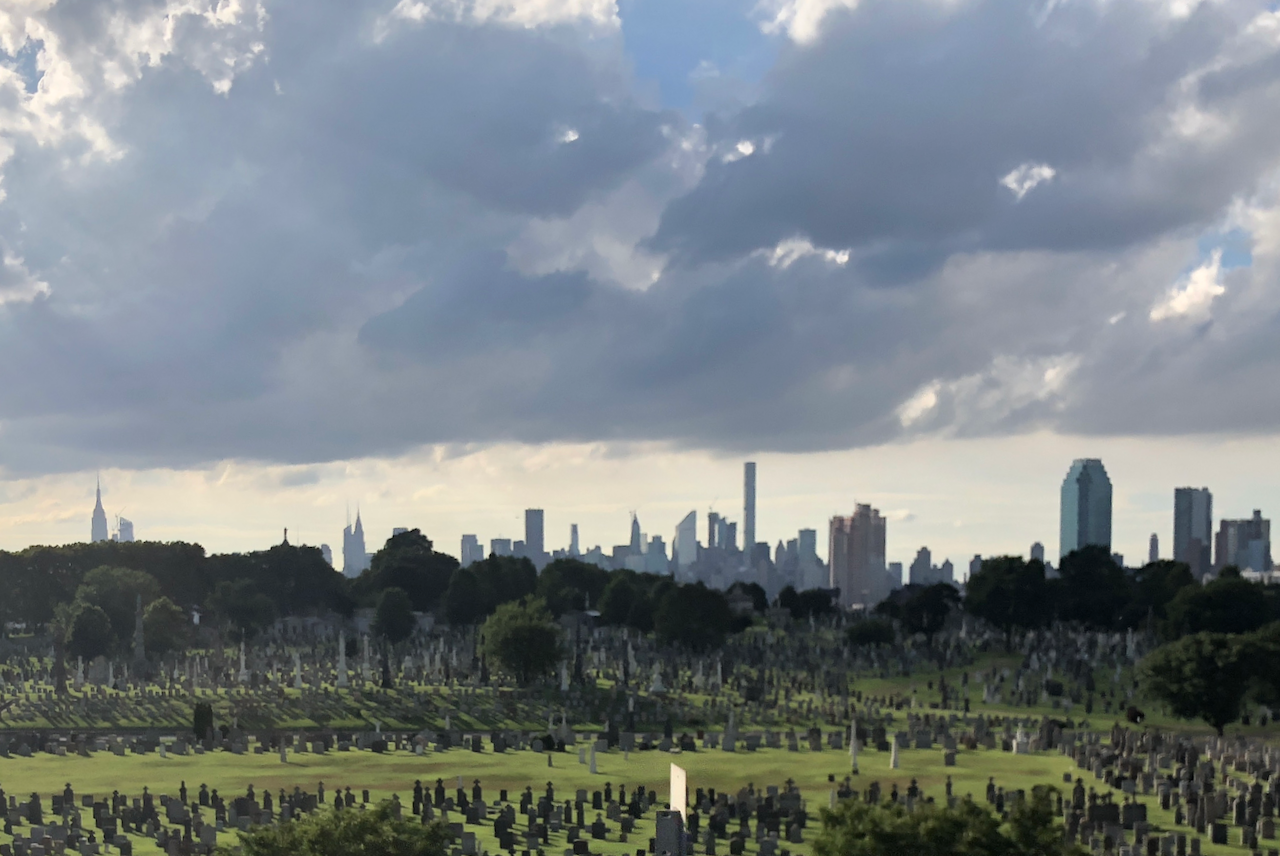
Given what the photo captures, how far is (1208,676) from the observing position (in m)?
56.0

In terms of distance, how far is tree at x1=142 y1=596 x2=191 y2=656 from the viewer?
3273 inches

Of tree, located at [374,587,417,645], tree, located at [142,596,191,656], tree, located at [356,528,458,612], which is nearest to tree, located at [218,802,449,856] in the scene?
tree, located at [142,596,191,656]

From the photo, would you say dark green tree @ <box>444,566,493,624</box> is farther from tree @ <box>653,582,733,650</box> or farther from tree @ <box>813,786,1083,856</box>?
tree @ <box>813,786,1083,856</box>

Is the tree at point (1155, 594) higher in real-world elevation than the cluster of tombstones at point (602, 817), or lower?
higher

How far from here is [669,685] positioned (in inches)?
2965

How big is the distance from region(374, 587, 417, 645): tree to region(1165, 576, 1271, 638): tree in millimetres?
51021

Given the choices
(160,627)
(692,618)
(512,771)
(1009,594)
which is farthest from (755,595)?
(512,771)

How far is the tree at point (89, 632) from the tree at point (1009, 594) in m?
57.6

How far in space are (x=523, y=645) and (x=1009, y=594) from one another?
37.7 meters

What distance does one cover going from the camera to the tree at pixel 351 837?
2422 centimetres

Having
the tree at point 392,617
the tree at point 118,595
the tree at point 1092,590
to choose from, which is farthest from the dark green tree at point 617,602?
the tree at point 118,595

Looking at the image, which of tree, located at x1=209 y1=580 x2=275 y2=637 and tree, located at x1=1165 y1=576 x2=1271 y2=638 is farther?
tree, located at x1=209 y1=580 x2=275 y2=637

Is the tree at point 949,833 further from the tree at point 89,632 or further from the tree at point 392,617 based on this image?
the tree at point 392,617

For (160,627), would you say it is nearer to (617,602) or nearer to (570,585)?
(617,602)
